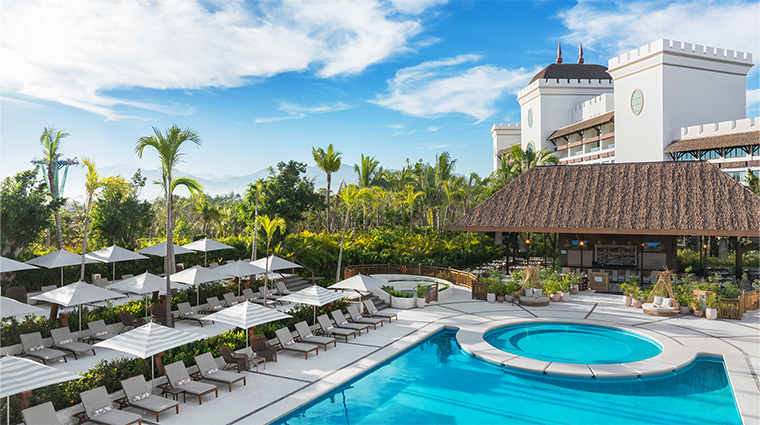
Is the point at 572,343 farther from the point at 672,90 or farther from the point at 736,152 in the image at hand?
the point at 672,90

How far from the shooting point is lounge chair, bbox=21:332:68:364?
42.2ft

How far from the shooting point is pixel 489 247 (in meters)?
35.5

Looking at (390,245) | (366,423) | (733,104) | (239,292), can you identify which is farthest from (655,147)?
(366,423)

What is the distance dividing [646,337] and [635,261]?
12.6m

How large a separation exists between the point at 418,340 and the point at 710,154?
37252 millimetres

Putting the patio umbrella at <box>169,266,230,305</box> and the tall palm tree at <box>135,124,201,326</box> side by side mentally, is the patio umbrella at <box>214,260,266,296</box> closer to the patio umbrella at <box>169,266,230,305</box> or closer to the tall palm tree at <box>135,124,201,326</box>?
the patio umbrella at <box>169,266,230,305</box>

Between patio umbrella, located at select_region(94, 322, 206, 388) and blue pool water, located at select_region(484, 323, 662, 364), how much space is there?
9951 millimetres

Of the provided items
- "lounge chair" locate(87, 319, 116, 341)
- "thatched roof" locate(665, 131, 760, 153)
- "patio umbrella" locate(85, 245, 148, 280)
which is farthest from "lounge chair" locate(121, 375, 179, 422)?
"thatched roof" locate(665, 131, 760, 153)

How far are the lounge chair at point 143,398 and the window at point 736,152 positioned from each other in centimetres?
4360

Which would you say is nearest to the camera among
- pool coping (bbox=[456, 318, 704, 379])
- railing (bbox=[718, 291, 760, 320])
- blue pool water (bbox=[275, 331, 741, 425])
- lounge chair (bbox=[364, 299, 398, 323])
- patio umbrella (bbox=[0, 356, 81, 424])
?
patio umbrella (bbox=[0, 356, 81, 424])

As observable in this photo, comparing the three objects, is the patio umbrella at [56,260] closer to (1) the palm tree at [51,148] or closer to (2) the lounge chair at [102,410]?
(1) the palm tree at [51,148]

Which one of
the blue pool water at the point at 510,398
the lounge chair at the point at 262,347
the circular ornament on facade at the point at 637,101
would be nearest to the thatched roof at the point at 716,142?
the circular ornament on facade at the point at 637,101

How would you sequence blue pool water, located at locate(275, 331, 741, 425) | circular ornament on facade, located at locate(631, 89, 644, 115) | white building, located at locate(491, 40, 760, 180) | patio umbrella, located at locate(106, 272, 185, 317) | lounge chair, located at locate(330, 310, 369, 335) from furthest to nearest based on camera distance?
1. circular ornament on facade, located at locate(631, 89, 644, 115)
2. white building, located at locate(491, 40, 760, 180)
3. lounge chair, located at locate(330, 310, 369, 335)
4. patio umbrella, located at locate(106, 272, 185, 317)
5. blue pool water, located at locate(275, 331, 741, 425)

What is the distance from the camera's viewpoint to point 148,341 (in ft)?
33.4
